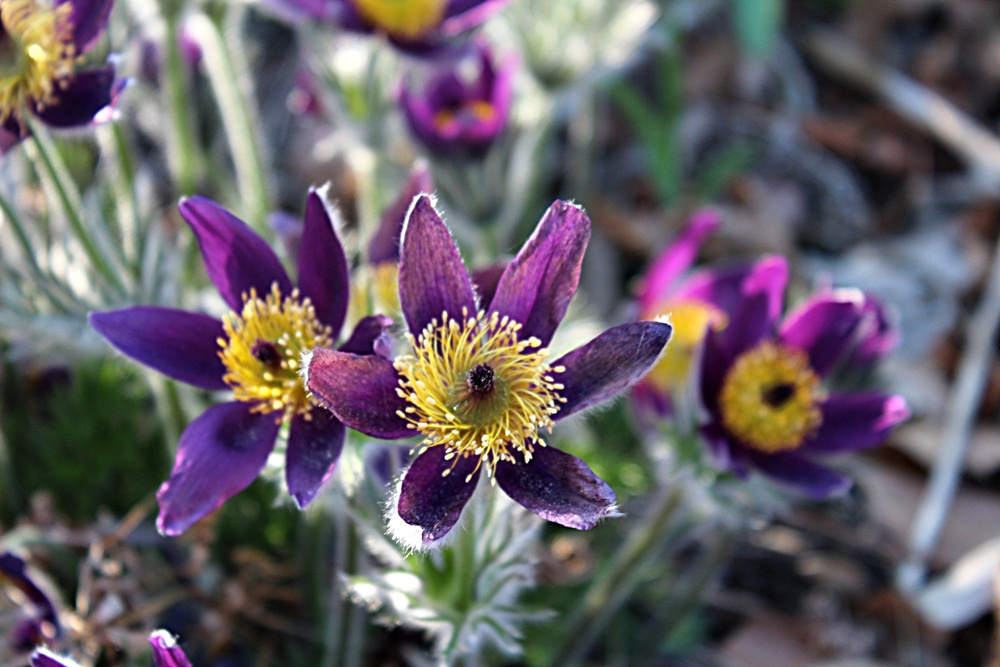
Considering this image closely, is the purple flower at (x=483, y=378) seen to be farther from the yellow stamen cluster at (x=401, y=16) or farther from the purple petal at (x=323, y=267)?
the yellow stamen cluster at (x=401, y=16)

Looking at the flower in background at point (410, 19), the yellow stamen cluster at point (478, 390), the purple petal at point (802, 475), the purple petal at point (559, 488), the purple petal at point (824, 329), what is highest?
the flower in background at point (410, 19)

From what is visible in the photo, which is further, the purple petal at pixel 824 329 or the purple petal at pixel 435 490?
the purple petal at pixel 824 329

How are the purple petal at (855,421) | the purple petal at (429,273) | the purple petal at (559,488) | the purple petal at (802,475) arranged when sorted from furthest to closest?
the purple petal at (855,421) < the purple petal at (802,475) < the purple petal at (429,273) < the purple petal at (559,488)

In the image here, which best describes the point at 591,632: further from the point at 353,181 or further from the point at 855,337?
the point at 353,181

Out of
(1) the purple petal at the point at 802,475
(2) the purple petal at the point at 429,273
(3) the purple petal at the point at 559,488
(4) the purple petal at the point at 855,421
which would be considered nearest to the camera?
(3) the purple petal at the point at 559,488

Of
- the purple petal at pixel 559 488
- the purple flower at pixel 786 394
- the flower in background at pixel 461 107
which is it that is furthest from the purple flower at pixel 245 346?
the flower in background at pixel 461 107

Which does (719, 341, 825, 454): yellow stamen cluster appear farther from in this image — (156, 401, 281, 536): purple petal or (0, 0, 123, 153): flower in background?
(0, 0, 123, 153): flower in background
